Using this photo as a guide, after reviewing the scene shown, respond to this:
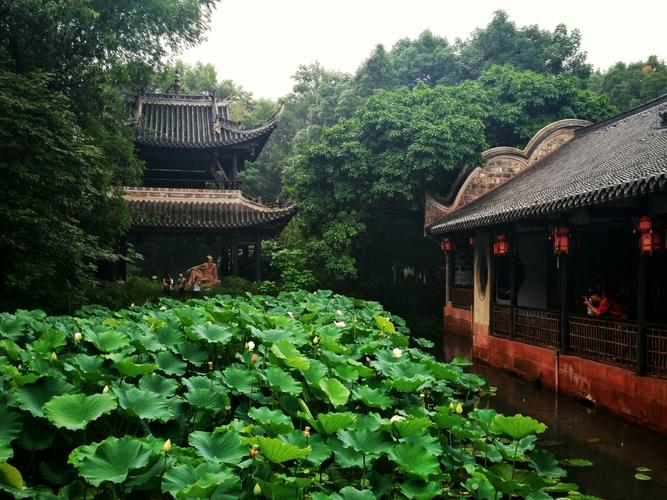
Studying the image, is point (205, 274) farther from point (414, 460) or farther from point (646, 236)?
point (414, 460)

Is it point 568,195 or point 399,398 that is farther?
point 568,195

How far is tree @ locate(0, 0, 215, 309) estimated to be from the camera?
335 inches

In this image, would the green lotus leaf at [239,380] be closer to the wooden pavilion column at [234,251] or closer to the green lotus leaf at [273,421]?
the green lotus leaf at [273,421]

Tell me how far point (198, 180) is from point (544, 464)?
642 inches

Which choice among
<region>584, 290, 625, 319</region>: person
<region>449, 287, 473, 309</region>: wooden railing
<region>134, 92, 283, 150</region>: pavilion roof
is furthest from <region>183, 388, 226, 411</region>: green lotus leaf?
<region>134, 92, 283, 150</region>: pavilion roof

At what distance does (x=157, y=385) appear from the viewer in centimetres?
289

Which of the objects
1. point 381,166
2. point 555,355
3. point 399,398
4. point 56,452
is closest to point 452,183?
point 381,166

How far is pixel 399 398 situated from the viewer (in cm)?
344

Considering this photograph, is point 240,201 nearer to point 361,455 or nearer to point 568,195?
point 568,195

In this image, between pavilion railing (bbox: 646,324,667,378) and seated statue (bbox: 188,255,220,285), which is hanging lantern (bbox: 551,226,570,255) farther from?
seated statue (bbox: 188,255,220,285)

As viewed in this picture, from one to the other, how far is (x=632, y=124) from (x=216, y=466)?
1280cm

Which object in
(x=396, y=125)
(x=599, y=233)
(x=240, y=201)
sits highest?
(x=396, y=125)

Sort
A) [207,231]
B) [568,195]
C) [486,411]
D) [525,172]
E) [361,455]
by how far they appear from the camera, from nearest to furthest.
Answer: [361,455] < [486,411] < [568,195] < [525,172] < [207,231]

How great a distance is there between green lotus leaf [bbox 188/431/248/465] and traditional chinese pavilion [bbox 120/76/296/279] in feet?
49.4
